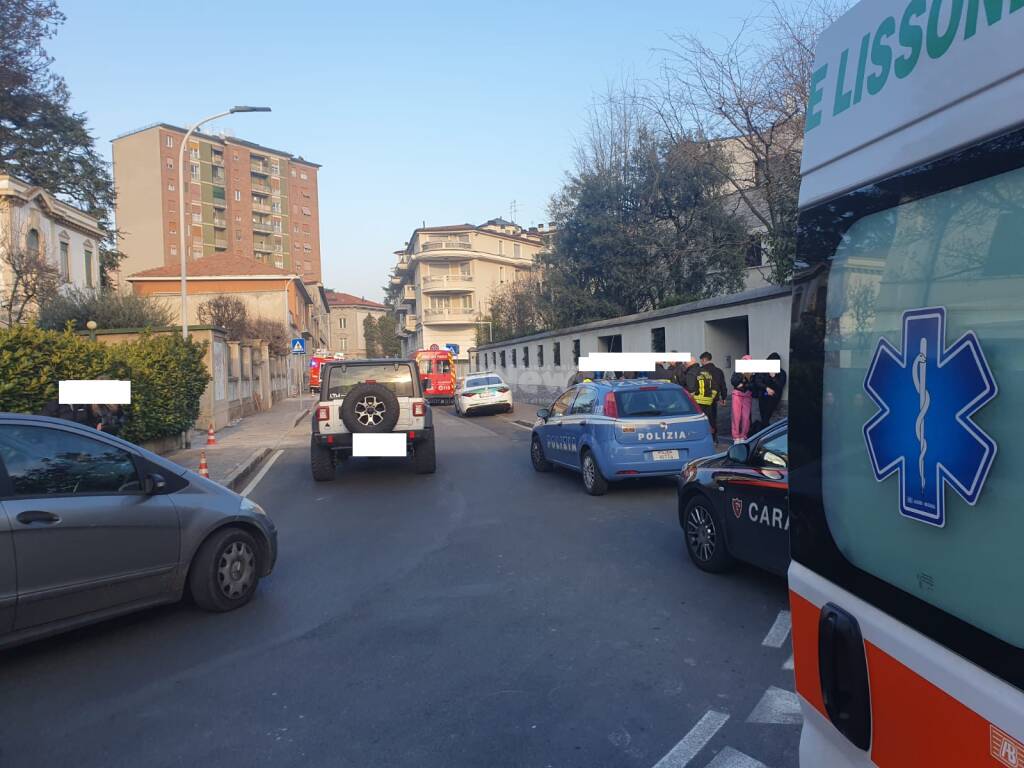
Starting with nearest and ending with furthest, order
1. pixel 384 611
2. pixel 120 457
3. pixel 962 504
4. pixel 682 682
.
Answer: pixel 962 504
pixel 682 682
pixel 120 457
pixel 384 611

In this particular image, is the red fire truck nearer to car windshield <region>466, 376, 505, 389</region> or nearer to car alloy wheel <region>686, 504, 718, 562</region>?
car windshield <region>466, 376, 505, 389</region>

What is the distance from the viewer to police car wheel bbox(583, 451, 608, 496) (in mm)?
10430

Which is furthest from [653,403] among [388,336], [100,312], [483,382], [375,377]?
[388,336]

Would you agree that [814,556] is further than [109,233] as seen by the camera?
No

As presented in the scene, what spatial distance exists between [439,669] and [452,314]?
217 feet

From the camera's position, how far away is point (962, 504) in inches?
60.8

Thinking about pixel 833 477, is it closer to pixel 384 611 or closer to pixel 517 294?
pixel 384 611

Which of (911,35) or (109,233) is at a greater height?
(109,233)

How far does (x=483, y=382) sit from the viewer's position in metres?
28.8

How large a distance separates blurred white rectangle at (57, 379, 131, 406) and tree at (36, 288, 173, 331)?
1339cm

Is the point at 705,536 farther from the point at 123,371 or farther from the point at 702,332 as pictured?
the point at 702,332

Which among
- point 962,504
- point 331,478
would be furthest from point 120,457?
point 331,478

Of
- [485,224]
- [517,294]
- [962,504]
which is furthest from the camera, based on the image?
[485,224]

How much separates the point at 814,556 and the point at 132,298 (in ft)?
95.3
